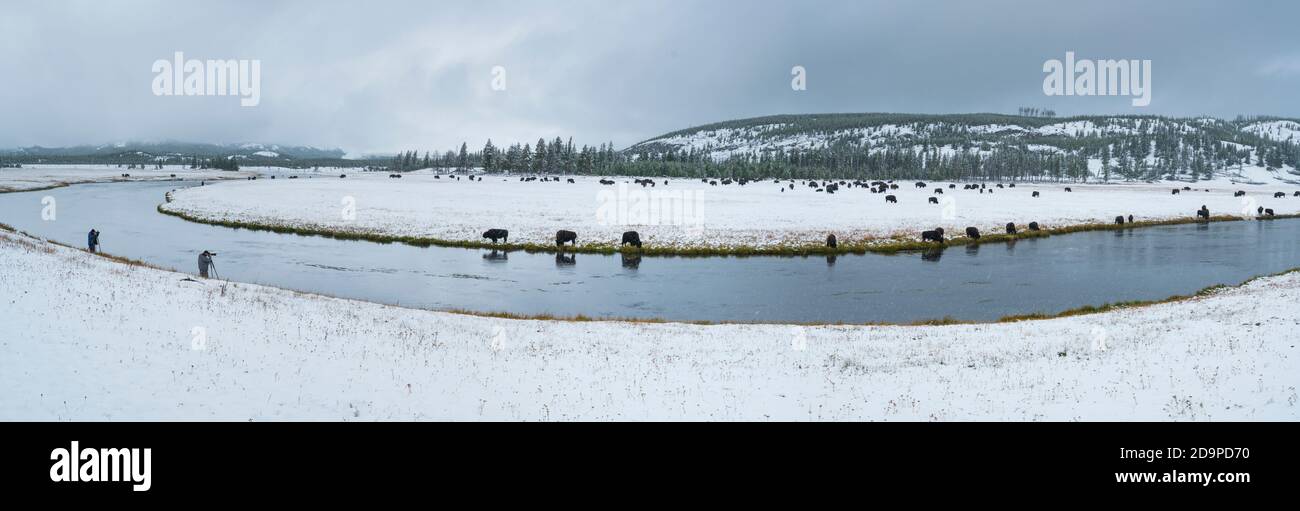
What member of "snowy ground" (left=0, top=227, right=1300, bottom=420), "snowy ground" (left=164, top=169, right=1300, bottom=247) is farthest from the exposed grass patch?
"snowy ground" (left=0, top=227, right=1300, bottom=420)

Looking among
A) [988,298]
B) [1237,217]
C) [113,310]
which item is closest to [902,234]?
[988,298]

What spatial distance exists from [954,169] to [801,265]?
158789mm

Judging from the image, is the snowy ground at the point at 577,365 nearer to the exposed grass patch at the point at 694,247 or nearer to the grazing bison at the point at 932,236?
the exposed grass patch at the point at 694,247

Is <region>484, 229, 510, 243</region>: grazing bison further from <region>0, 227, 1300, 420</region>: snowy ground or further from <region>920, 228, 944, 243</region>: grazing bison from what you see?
<region>920, 228, 944, 243</region>: grazing bison

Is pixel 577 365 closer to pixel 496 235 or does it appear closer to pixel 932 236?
pixel 496 235

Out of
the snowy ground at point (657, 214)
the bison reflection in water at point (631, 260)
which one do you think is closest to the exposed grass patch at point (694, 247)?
the bison reflection in water at point (631, 260)

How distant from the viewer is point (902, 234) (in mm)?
43625

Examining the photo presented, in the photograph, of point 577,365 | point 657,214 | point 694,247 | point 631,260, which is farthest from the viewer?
point 657,214

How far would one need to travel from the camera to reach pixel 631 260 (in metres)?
36.2

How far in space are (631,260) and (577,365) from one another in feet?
71.2

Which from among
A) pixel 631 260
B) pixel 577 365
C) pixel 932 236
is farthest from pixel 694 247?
pixel 577 365
